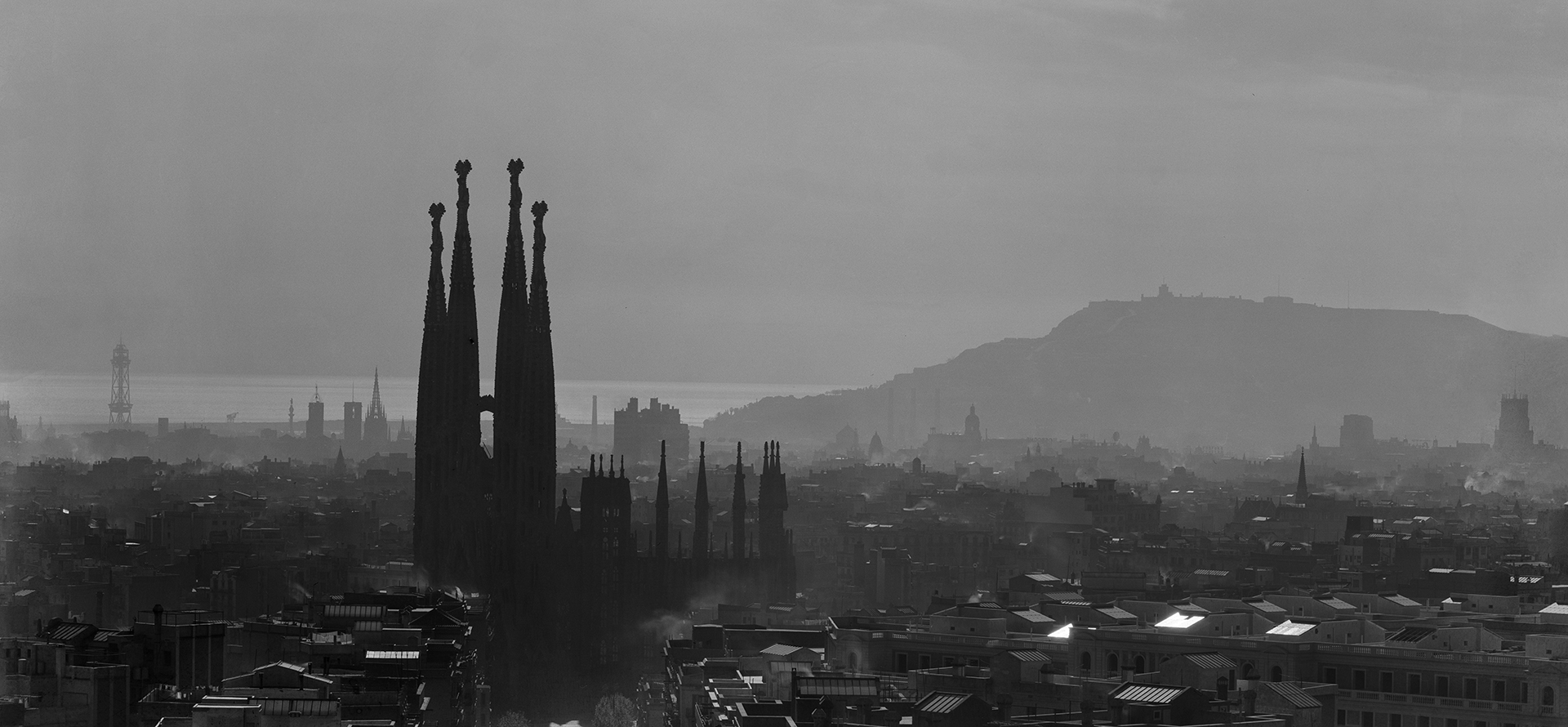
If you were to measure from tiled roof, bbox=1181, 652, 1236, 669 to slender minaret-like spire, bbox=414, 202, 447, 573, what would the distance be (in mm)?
38778

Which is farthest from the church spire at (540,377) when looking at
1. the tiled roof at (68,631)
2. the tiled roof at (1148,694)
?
the tiled roof at (1148,694)

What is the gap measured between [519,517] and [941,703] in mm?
45473

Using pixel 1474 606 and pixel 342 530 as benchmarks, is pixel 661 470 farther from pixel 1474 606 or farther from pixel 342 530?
pixel 342 530

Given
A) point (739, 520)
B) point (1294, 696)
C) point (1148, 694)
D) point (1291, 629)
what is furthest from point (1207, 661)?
point (739, 520)

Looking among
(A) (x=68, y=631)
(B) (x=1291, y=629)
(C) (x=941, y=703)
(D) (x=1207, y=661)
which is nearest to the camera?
(C) (x=941, y=703)

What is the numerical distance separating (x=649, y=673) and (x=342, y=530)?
6040 cm

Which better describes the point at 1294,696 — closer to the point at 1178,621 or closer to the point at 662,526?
the point at 1178,621

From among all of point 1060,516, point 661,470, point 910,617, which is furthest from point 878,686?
point 1060,516

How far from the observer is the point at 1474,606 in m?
90.4

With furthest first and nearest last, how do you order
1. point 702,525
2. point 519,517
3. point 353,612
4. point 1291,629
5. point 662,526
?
point 702,525 → point 662,526 → point 519,517 → point 353,612 → point 1291,629

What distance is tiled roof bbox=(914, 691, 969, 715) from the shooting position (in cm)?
5378

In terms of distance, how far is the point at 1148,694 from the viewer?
53.0 metres

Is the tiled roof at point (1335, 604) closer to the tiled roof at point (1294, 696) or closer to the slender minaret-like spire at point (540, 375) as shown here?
the tiled roof at point (1294, 696)

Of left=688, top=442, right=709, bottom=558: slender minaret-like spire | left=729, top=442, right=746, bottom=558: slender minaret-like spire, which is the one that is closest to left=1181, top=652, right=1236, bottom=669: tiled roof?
left=688, top=442, right=709, bottom=558: slender minaret-like spire
